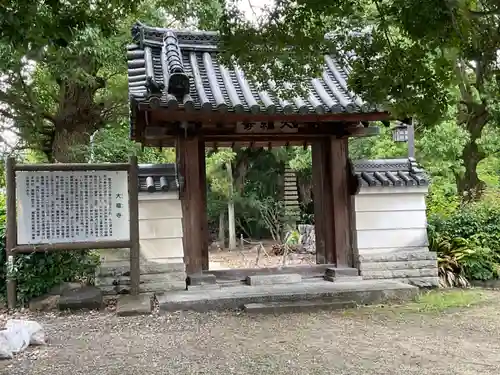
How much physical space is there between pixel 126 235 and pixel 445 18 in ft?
17.8

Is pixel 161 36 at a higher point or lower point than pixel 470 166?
higher

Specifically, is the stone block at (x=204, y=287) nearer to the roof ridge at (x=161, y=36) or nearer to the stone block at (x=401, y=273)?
the stone block at (x=401, y=273)

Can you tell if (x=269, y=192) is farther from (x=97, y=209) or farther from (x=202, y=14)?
(x=97, y=209)

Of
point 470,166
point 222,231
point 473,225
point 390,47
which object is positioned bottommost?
point 222,231

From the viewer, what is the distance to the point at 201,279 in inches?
291

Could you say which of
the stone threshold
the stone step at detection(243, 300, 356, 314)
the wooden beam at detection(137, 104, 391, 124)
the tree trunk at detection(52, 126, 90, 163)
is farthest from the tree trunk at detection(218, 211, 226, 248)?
the stone step at detection(243, 300, 356, 314)

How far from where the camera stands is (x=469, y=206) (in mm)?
9094

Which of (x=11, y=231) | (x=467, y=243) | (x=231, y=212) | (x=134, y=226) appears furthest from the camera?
(x=231, y=212)

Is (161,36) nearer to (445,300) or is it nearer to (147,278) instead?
(147,278)

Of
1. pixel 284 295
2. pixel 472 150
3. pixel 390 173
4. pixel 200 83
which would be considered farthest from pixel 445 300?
pixel 472 150

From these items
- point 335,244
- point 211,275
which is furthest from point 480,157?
point 211,275

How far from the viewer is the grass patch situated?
661 centimetres

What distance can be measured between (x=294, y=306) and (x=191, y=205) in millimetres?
2125

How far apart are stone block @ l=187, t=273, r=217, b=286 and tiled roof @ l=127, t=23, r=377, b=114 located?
246 cm
